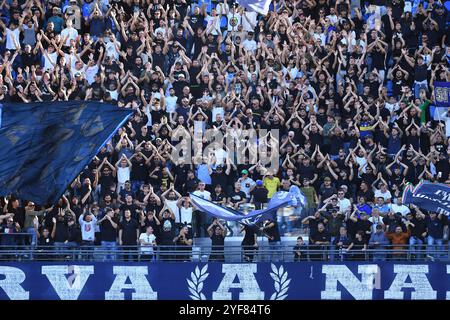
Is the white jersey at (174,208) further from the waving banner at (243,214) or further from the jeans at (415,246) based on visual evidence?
the jeans at (415,246)

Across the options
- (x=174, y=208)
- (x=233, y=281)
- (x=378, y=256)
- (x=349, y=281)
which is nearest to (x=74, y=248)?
(x=174, y=208)

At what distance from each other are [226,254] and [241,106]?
159 inches

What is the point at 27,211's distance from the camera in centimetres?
3200

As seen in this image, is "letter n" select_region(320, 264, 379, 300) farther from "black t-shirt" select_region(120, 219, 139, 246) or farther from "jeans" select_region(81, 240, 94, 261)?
"jeans" select_region(81, 240, 94, 261)

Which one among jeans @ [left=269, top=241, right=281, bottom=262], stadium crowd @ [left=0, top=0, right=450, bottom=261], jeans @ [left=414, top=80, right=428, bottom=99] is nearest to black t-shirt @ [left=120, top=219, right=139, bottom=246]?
stadium crowd @ [left=0, top=0, right=450, bottom=261]

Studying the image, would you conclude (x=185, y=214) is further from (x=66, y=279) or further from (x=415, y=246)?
(x=415, y=246)

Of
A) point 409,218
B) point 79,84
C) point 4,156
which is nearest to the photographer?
point 4,156

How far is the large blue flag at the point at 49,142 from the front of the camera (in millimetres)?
30219

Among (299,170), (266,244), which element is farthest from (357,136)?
(266,244)

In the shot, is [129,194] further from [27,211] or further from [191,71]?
[191,71]

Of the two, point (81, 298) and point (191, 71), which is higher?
point (191, 71)

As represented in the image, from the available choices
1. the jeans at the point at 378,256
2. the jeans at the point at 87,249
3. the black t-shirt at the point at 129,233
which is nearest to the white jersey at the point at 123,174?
the black t-shirt at the point at 129,233

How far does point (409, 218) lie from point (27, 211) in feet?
24.3

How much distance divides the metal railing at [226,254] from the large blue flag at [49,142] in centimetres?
169
